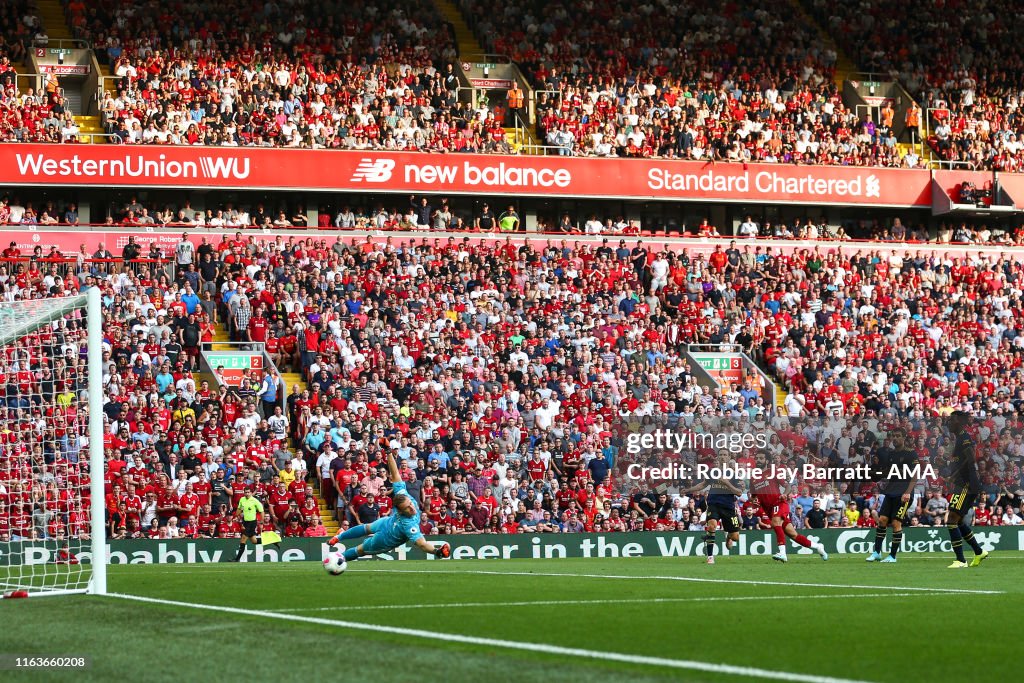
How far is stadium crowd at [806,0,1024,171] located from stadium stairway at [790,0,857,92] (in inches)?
9.0

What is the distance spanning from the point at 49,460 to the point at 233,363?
969 centimetres

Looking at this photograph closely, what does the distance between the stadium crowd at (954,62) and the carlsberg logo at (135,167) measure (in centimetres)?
2267

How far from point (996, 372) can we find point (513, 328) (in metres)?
12.8

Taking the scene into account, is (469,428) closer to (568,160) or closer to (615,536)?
(615,536)

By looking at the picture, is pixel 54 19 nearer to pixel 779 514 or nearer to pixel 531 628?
pixel 779 514

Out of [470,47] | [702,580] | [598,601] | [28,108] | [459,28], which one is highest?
[459,28]

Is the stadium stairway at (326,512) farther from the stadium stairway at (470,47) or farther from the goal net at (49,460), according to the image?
the stadium stairway at (470,47)

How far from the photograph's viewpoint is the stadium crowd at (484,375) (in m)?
27.1

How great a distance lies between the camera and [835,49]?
5041 centimetres

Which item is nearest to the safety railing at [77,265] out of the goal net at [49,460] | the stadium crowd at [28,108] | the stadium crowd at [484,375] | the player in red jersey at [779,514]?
the stadium crowd at [484,375]

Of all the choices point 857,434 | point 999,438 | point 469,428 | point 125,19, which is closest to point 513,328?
point 469,428

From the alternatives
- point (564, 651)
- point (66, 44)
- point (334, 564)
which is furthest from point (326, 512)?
point (66, 44)

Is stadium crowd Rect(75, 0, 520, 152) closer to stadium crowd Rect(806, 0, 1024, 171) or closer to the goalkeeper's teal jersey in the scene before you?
stadium crowd Rect(806, 0, 1024, 171)

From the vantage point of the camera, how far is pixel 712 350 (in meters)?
37.2
